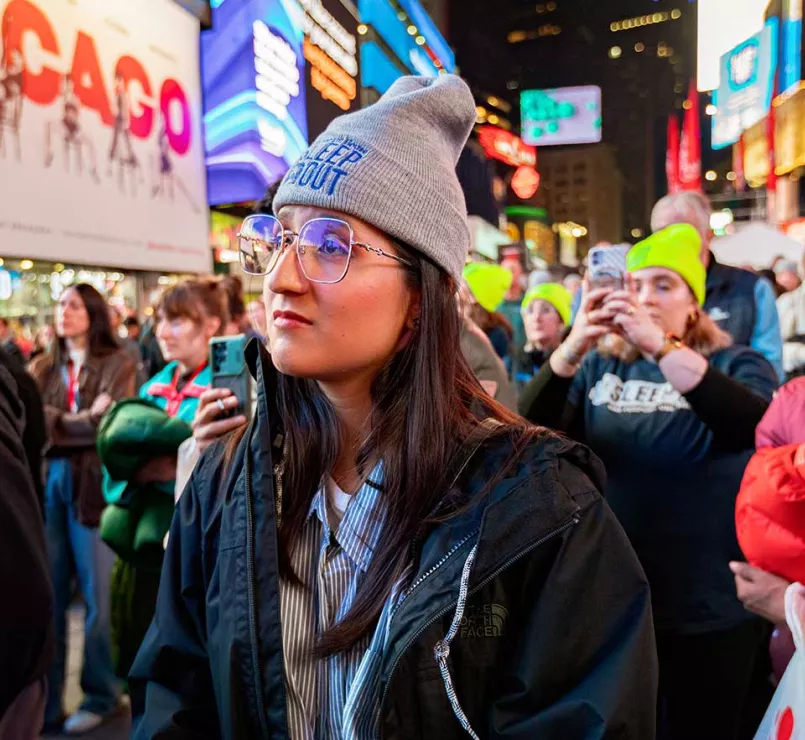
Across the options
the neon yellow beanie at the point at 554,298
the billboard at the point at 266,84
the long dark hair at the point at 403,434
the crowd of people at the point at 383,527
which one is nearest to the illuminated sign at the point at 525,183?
the billboard at the point at 266,84

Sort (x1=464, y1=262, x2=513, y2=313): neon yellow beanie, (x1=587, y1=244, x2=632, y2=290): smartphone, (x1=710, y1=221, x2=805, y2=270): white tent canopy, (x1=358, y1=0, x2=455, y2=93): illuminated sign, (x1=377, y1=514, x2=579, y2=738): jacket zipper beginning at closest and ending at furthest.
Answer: (x1=377, y1=514, x2=579, y2=738): jacket zipper → (x1=587, y1=244, x2=632, y2=290): smartphone → (x1=464, y1=262, x2=513, y2=313): neon yellow beanie → (x1=710, y1=221, x2=805, y2=270): white tent canopy → (x1=358, y1=0, x2=455, y2=93): illuminated sign

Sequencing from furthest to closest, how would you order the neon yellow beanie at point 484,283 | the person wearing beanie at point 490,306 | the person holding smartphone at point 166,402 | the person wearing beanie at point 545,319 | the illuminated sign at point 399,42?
1. the illuminated sign at point 399,42
2. the person wearing beanie at point 545,319
3. the neon yellow beanie at point 484,283
4. the person wearing beanie at point 490,306
5. the person holding smartphone at point 166,402

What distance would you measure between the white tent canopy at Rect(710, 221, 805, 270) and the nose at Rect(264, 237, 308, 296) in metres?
9.60

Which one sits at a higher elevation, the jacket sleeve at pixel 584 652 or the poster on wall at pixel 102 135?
the poster on wall at pixel 102 135

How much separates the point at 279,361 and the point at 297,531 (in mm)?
338

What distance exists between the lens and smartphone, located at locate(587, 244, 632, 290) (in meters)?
2.21

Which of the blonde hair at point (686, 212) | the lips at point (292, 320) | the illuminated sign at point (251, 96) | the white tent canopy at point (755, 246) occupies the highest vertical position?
the illuminated sign at point (251, 96)

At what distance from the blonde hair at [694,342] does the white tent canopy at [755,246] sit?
26.0 feet

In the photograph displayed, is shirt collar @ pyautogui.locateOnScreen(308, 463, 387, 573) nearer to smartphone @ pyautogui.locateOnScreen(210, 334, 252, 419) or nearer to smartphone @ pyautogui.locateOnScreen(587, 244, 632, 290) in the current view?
smartphone @ pyautogui.locateOnScreen(210, 334, 252, 419)

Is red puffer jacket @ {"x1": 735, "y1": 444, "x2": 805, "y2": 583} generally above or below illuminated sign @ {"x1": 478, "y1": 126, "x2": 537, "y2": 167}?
below

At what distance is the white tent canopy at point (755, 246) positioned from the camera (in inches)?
375

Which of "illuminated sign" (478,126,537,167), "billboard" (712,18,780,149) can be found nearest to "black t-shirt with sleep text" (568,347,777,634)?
"billboard" (712,18,780,149)

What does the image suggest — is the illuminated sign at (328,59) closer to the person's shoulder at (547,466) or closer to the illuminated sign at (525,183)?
the person's shoulder at (547,466)

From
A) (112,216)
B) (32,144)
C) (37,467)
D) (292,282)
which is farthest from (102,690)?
(292,282)
